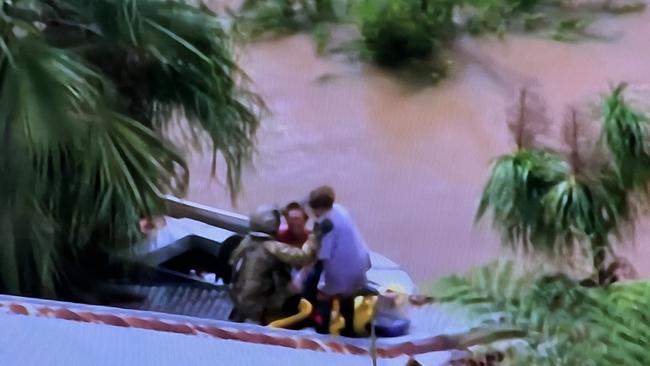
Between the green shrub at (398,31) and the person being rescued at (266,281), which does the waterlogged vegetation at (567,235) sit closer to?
the person being rescued at (266,281)

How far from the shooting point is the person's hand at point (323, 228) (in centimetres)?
95

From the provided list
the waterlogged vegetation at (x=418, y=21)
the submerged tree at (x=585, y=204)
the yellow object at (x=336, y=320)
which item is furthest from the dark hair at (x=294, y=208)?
the waterlogged vegetation at (x=418, y=21)

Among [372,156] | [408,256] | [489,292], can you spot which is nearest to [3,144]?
[489,292]

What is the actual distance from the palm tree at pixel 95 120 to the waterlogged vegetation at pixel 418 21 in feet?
2.03

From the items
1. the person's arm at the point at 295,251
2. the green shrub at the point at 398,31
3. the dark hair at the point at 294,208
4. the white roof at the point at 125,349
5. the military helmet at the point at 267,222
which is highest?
the green shrub at the point at 398,31

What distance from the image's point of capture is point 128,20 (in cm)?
103

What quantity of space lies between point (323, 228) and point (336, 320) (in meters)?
0.09

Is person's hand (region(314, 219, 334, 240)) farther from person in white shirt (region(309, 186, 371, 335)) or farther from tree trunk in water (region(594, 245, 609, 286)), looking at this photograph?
tree trunk in water (region(594, 245, 609, 286))

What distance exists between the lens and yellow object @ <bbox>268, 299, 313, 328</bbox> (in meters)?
0.97

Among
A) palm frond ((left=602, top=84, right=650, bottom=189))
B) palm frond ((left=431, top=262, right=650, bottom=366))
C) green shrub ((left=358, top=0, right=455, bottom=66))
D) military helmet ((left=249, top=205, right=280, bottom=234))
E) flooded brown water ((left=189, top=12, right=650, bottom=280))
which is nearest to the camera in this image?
palm frond ((left=431, top=262, right=650, bottom=366))

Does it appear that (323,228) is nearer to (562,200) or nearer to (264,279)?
(264,279)

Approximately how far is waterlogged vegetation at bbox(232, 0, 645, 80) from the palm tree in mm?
619

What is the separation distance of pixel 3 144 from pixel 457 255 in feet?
2.35

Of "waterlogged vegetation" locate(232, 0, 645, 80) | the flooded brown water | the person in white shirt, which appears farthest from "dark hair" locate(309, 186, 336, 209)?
"waterlogged vegetation" locate(232, 0, 645, 80)
